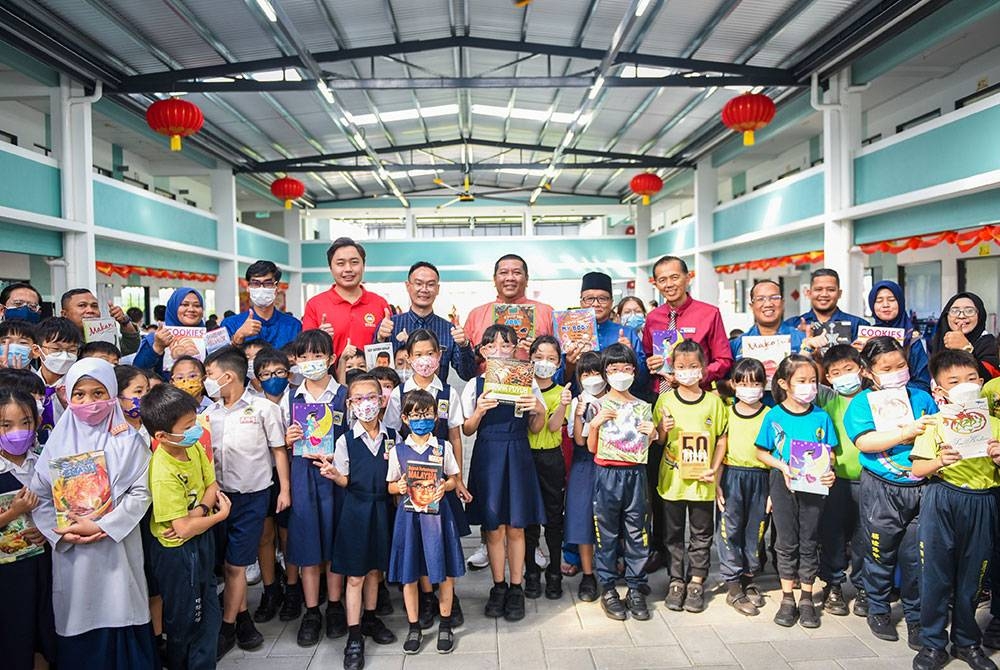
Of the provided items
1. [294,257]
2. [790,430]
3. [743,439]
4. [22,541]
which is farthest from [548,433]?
[294,257]

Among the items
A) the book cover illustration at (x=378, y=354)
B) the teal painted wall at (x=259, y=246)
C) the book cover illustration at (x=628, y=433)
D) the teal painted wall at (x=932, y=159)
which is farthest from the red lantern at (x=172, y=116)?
the teal painted wall at (x=932, y=159)

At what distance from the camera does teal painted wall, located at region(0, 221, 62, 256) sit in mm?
7695

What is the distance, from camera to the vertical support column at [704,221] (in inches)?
566

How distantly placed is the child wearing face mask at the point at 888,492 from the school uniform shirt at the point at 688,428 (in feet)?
2.10

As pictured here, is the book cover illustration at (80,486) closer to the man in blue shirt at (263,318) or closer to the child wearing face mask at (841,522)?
the man in blue shirt at (263,318)

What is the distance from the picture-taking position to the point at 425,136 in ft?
48.9

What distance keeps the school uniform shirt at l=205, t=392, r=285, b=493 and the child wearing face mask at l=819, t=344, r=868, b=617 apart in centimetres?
289

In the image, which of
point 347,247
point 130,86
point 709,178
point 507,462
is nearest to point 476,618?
point 507,462

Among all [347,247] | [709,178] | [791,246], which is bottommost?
[347,247]

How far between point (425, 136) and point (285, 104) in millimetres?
4218

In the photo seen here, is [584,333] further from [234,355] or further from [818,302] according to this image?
[234,355]

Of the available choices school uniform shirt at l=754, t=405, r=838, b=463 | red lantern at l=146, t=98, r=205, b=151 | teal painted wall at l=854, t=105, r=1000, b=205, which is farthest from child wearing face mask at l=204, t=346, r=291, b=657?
teal painted wall at l=854, t=105, r=1000, b=205

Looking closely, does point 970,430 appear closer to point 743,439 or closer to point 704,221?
point 743,439

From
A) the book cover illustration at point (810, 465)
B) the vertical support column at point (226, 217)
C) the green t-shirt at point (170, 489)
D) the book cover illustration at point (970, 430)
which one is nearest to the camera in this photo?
the green t-shirt at point (170, 489)
